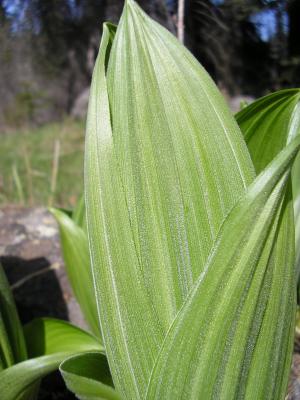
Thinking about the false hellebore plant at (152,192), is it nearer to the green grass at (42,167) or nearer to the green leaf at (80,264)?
the green leaf at (80,264)

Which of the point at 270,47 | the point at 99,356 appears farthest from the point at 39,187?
the point at 99,356

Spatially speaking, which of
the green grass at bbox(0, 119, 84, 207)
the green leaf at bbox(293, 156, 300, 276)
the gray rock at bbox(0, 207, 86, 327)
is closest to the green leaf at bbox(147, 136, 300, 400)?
the green leaf at bbox(293, 156, 300, 276)

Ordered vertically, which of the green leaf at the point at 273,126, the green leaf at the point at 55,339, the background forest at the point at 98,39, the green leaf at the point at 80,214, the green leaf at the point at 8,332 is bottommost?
the green leaf at the point at 55,339

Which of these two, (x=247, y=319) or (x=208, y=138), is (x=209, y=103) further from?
(x=247, y=319)

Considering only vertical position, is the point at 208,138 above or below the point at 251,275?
above

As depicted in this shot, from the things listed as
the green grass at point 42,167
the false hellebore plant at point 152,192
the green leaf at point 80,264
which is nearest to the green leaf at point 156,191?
the false hellebore plant at point 152,192

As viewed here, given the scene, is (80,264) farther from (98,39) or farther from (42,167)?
(42,167)

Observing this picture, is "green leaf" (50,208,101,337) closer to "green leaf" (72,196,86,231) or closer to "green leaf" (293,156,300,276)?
"green leaf" (72,196,86,231)

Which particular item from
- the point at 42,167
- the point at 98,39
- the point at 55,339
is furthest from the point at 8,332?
the point at 42,167
